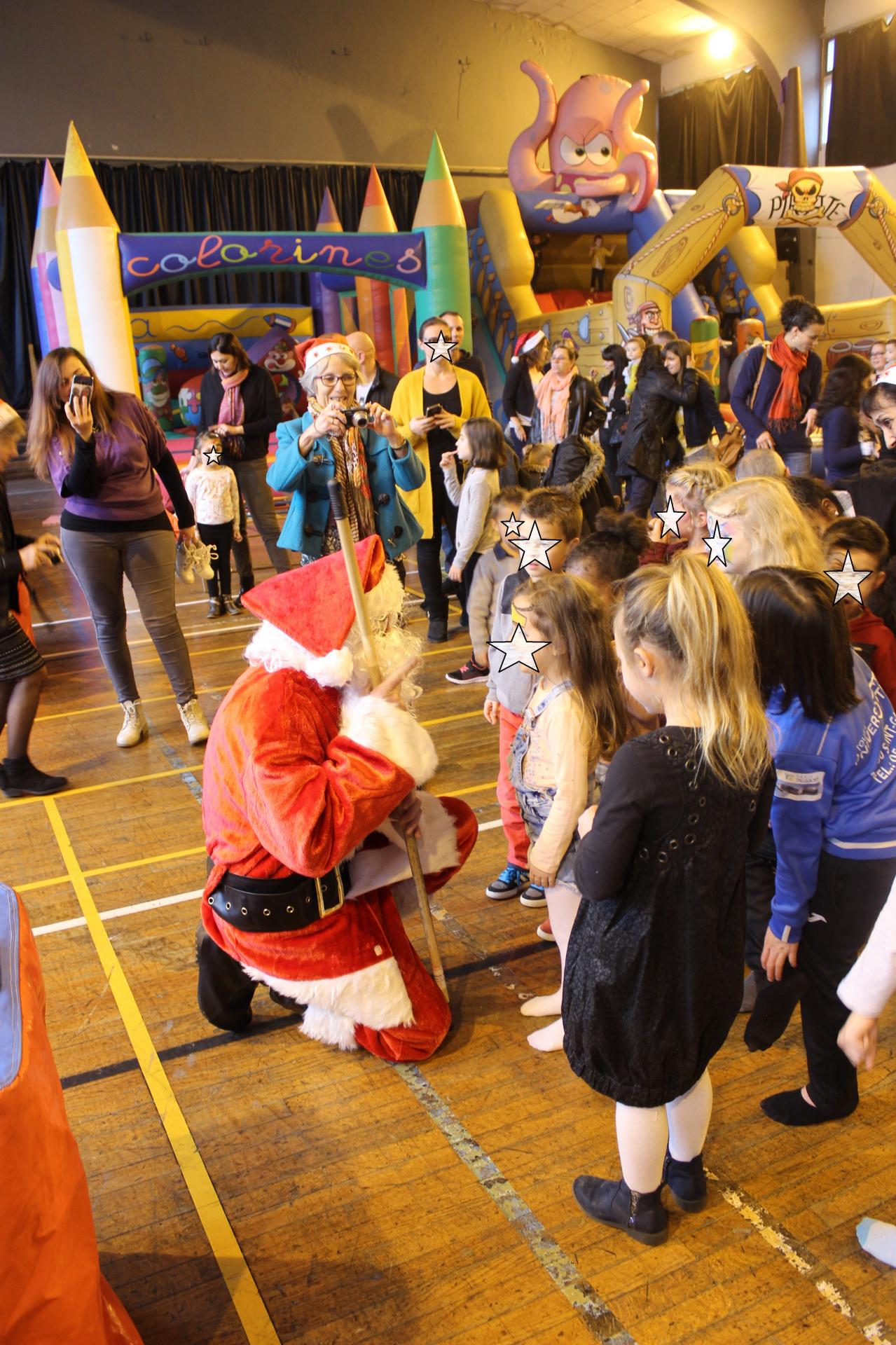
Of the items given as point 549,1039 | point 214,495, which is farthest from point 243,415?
point 549,1039

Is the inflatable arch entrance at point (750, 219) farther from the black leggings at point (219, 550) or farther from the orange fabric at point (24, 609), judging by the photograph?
the orange fabric at point (24, 609)

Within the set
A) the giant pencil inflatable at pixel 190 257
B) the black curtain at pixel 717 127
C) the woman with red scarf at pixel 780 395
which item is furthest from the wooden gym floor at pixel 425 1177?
the black curtain at pixel 717 127

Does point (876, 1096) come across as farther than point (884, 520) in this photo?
No

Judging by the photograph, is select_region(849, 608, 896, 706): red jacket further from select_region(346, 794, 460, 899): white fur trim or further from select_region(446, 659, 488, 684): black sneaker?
select_region(446, 659, 488, 684): black sneaker

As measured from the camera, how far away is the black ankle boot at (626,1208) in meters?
1.80

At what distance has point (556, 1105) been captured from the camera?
2209mm

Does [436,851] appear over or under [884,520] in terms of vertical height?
under

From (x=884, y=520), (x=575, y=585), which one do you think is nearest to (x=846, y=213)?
(x=884, y=520)

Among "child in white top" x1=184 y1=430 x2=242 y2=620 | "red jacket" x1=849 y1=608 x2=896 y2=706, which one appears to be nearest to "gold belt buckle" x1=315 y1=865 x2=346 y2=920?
"red jacket" x1=849 y1=608 x2=896 y2=706

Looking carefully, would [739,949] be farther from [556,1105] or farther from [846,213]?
[846,213]

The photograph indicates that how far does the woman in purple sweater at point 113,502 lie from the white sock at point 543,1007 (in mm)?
2307

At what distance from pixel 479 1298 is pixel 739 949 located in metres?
0.76

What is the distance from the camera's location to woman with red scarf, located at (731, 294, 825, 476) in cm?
562

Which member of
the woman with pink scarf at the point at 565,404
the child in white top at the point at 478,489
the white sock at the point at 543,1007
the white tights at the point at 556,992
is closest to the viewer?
the white tights at the point at 556,992
